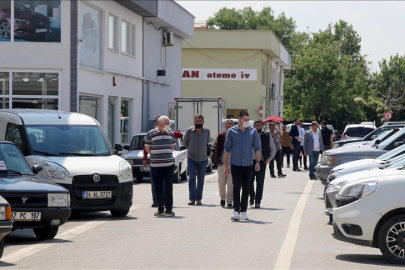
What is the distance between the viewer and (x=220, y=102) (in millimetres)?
29906

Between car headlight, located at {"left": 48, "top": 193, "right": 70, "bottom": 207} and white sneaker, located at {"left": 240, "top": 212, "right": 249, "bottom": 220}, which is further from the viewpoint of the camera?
white sneaker, located at {"left": 240, "top": 212, "right": 249, "bottom": 220}

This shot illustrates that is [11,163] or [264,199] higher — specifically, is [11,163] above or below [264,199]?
above

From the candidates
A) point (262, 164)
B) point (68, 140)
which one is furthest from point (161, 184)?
point (262, 164)

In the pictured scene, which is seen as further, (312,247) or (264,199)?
(264,199)

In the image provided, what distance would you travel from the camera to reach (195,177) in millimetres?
15414

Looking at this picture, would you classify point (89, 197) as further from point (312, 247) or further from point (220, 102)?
point (220, 102)

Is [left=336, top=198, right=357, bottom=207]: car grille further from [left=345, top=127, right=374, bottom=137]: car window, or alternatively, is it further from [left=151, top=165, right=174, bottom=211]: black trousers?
[left=345, top=127, right=374, bottom=137]: car window

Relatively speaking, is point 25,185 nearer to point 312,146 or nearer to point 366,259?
point 366,259

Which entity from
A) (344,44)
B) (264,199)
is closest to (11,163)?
(264,199)

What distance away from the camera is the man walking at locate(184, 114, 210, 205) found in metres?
15.4

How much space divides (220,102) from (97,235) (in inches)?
770

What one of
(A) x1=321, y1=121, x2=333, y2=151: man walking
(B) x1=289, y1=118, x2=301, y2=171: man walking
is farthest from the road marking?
(B) x1=289, y1=118, x2=301, y2=171: man walking

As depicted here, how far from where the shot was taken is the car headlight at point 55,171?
12359 mm

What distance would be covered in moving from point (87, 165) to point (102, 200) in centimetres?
68
